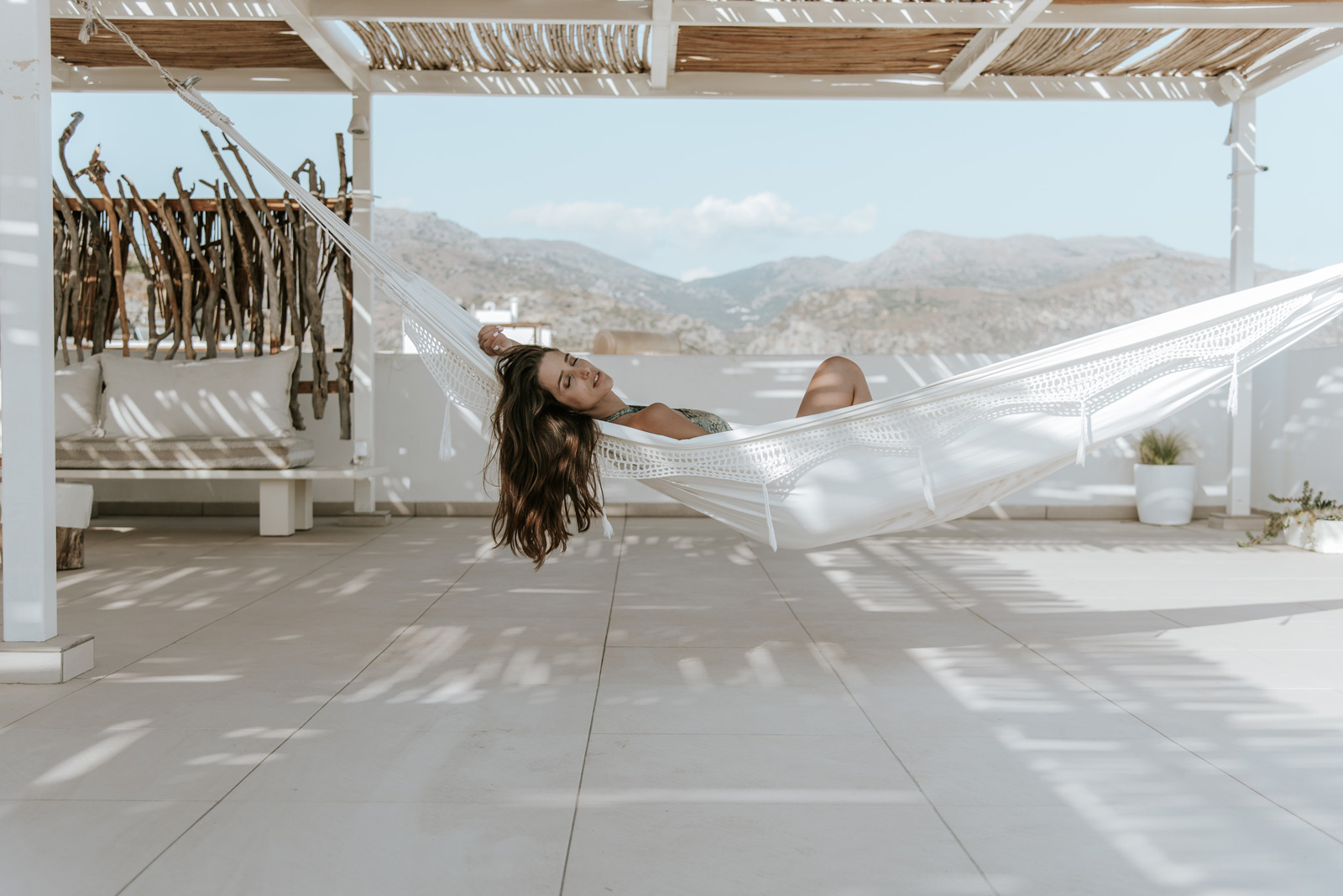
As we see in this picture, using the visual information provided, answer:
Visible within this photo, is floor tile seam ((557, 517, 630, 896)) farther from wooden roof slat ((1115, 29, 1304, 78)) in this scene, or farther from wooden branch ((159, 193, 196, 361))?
wooden roof slat ((1115, 29, 1304, 78))

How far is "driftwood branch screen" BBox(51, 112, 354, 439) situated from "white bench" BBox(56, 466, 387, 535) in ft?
1.22

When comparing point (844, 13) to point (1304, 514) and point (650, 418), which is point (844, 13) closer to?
point (650, 418)

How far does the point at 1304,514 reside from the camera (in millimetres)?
4406

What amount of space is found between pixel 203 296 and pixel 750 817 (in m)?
4.49

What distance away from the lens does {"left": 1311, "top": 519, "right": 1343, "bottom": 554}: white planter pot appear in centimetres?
422

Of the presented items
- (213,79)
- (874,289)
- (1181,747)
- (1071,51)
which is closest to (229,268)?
(213,79)

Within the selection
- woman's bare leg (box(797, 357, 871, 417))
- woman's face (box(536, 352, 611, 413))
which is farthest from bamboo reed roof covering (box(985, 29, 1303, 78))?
woman's face (box(536, 352, 611, 413))

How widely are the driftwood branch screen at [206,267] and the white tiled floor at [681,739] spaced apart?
1.77 meters

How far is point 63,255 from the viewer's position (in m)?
4.85

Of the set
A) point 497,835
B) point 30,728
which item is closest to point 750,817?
point 497,835

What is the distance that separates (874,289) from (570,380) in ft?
58.2

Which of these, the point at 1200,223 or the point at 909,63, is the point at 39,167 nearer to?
the point at 909,63

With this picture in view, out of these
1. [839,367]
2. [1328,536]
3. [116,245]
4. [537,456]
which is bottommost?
[1328,536]

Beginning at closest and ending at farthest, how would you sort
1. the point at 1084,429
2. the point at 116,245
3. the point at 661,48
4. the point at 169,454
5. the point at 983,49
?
the point at 1084,429, the point at 661,48, the point at 983,49, the point at 169,454, the point at 116,245
